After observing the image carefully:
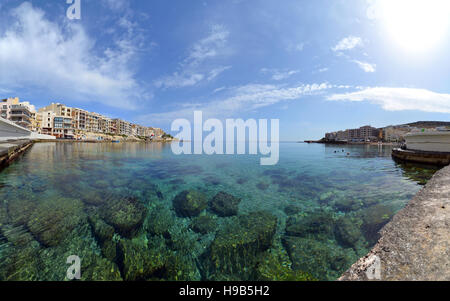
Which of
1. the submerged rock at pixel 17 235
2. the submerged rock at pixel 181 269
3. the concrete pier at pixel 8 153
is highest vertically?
the concrete pier at pixel 8 153

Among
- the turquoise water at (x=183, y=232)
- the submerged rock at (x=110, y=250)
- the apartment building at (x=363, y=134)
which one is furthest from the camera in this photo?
the apartment building at (x=363, y=134)

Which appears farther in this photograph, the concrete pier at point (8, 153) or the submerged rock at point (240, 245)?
the concrete pier at point (8, 153)

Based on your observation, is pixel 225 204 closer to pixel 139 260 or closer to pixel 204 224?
pixel 204 224

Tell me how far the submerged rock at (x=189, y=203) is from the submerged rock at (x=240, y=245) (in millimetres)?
2068

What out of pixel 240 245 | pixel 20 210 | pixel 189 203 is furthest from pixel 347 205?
pixel 20 210

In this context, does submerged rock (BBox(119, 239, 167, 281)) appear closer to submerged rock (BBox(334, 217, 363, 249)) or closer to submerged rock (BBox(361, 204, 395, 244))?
submerged rock (BBox(334, 217, 363, 249))

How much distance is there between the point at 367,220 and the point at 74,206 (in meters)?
13.2

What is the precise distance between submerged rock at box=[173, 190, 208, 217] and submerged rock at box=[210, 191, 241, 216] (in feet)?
1.89

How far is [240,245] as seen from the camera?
5238 mm

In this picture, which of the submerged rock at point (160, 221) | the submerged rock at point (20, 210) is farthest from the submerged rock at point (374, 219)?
the submerged rock at point (20, 210)

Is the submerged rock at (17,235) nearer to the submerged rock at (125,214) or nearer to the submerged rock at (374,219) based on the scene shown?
the submerged rock at (125,214)

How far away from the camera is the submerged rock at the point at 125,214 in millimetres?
6023

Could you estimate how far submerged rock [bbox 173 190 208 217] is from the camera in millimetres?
7690

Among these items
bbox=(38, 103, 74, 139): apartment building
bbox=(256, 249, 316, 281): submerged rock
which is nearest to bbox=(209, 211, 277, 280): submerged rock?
bbox=(256, 249, 316, 281): submerged rock
